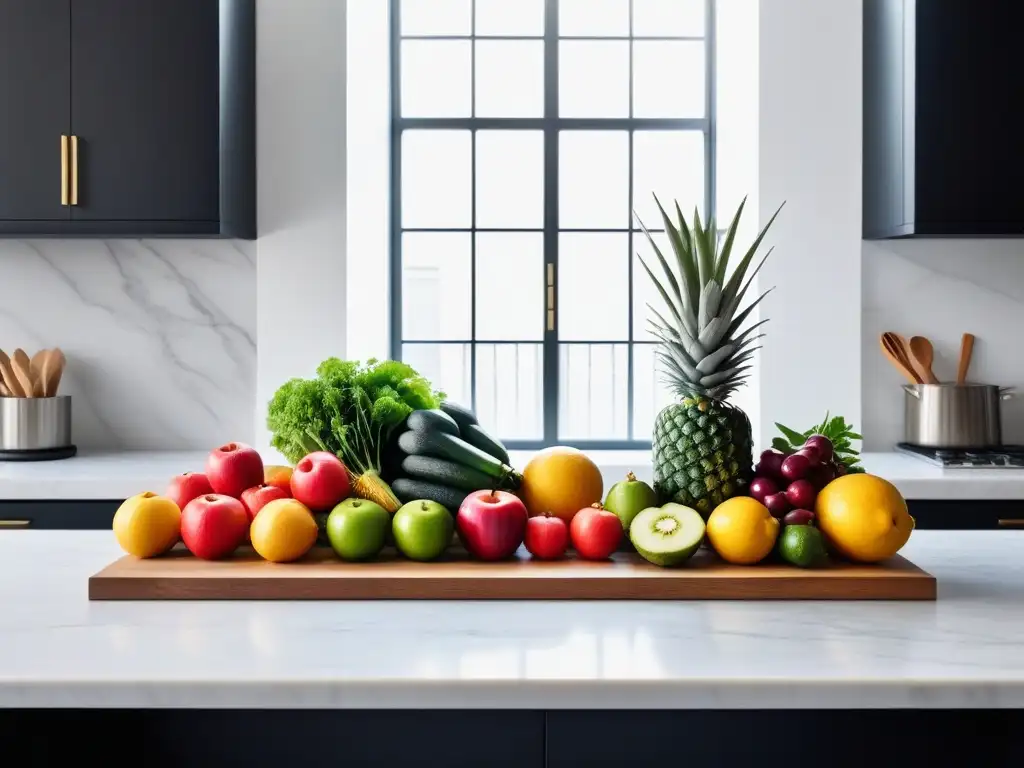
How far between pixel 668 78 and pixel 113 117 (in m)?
2.03

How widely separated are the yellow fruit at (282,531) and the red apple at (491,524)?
23cm

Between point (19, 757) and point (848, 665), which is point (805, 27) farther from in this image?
point (19, 757)

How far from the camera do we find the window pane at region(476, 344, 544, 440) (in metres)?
4.00

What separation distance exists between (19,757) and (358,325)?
2.48 metres

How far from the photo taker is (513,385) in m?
4.00

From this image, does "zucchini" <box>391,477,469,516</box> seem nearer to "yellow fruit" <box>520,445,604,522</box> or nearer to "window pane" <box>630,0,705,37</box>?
"yellow fruit" <box>520,445,604,522</box>

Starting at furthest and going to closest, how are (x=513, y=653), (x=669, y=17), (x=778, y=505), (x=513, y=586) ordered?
(x=669, y=17), (x=778, y=505), (x=513, y=586), (x=513, y=653)

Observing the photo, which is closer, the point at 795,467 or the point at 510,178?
the point at 795,467

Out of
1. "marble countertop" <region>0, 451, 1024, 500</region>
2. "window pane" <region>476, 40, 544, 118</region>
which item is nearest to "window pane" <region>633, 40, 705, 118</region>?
"window pane" <region>476, 40, 544, 118</region>

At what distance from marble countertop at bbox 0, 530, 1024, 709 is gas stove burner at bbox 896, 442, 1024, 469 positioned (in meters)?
1.57

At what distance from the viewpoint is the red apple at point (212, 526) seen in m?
1.56

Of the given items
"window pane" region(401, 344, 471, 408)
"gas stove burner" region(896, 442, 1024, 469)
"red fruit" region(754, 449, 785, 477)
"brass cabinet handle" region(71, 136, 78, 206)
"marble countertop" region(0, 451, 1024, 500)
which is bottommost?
"marble countertop" region(0, 451, 1024, 500)

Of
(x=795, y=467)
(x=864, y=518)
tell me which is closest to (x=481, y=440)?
(x=795, y=467)

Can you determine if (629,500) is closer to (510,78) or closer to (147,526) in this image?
(147,526)
